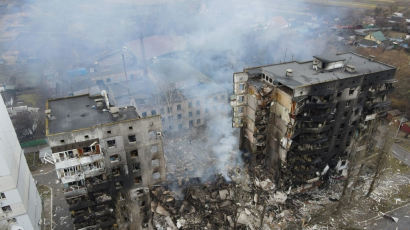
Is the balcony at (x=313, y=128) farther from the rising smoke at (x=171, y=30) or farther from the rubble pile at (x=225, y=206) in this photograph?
the rising smoke at (x=171, y=30)

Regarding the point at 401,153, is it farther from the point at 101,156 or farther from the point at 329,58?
the point at 101,156

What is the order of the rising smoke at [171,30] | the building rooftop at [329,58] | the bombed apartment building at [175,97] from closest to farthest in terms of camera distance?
the building rooftop at [329,58] < the bombed apartment building at [175,97] < the rising smoke at [171,30]

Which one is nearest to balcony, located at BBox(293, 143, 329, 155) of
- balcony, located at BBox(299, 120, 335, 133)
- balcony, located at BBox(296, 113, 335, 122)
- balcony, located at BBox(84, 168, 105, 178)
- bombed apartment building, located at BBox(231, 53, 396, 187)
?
bombed apartment building, located at BBox(231, 53, 396, 187)

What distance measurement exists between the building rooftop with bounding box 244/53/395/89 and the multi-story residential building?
23232 mm

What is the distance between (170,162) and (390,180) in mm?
26478

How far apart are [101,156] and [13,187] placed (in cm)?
752

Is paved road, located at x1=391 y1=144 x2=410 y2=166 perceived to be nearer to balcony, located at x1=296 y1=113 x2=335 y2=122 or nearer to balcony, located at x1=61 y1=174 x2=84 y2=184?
balcony, located at x1=296 y1=113 x2=335 y2=122

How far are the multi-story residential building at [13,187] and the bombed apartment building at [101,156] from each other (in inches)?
159

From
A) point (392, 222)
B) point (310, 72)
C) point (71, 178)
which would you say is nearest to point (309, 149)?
point (310, 72)

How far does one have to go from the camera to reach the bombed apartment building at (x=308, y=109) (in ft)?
96.8

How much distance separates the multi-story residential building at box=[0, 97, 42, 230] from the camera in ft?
78.3

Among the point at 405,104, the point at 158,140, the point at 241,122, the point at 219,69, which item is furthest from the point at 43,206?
the point at 405,104

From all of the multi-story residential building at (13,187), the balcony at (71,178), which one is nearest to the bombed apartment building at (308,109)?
the balcony at (71,178)

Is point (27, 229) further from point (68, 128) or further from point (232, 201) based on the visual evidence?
point (232, 201)
